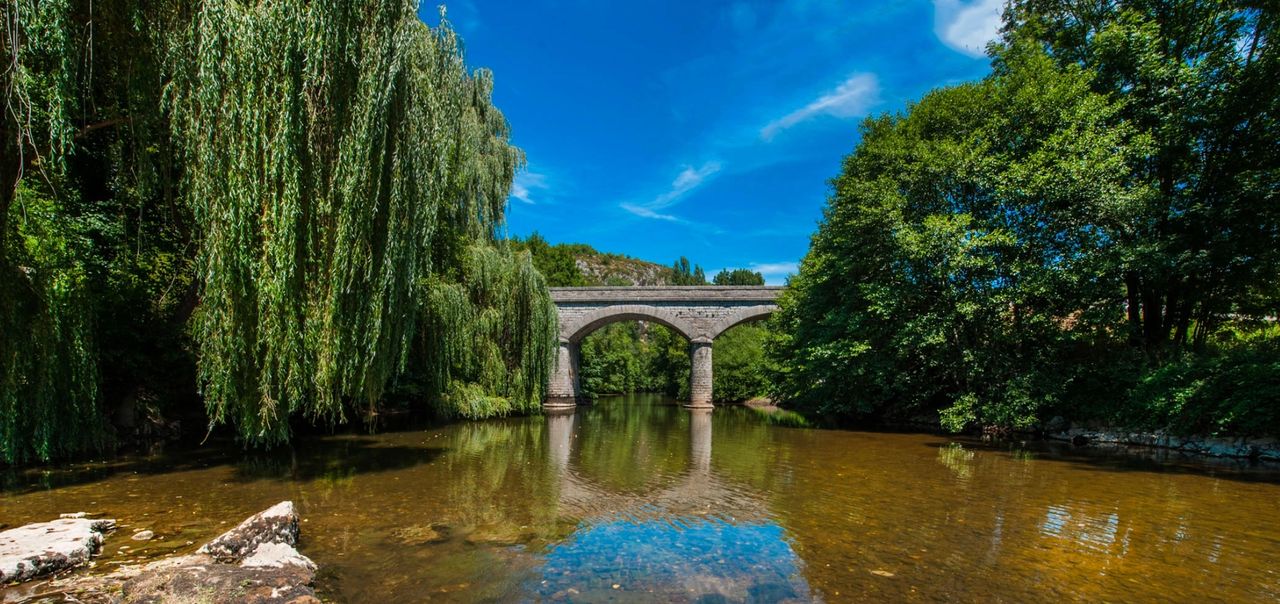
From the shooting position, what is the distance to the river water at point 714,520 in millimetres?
4094

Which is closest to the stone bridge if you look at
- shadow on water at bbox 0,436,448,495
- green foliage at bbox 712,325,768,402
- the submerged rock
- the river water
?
green foliage at bbox 712,325,768,402

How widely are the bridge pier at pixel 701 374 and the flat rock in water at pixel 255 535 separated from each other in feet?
72.7

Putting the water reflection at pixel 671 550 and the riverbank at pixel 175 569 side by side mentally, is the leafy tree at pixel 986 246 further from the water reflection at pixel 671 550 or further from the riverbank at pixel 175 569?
the riverbank at pixel 175 569

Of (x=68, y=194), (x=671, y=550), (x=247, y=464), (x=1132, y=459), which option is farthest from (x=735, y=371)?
(x=68, y=194)

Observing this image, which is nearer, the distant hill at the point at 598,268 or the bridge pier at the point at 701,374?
the bridge pier at the point at 701,374

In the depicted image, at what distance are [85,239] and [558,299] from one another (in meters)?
18.2

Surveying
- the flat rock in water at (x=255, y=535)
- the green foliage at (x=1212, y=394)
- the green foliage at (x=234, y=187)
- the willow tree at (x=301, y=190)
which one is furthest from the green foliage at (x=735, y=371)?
the flat rock in water at (x=255, y=535)

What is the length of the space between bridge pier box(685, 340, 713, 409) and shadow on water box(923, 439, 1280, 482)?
1400 cm

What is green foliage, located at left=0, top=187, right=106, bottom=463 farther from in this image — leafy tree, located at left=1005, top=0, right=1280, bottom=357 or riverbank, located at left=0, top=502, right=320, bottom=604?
leafy tree, located at left=1005, top=0, right=1280, bottom=357

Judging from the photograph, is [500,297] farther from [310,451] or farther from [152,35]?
[152,35]

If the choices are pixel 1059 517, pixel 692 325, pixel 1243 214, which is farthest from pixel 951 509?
pixel 692 325

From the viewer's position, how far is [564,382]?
2691 centimetres

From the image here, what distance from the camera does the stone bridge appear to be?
2559 centimetres

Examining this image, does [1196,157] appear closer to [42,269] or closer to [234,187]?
[234,187]
